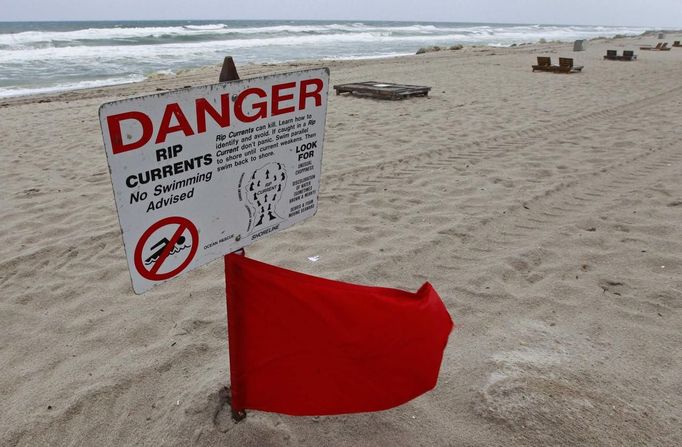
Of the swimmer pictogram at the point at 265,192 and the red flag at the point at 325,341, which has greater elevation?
the swimmer pictogram at the point at 265,192

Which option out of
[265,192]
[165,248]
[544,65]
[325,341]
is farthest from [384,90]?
[165,248]

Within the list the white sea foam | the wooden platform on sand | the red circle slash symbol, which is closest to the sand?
the red circle slash symbol

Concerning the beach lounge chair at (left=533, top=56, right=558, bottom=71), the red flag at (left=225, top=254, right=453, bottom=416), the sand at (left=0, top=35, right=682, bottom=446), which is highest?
the beach lounge chair at (left=533, top=56, right=558, bottom=71)

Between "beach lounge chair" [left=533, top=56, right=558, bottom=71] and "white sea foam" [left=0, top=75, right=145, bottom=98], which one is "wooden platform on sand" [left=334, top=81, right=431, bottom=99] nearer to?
"beach lounge chair" [left=533, top=56, right=558, bottom=71]

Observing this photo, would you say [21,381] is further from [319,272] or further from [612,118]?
[612,118]

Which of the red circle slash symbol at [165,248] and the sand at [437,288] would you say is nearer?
the red circle slash symbol at [165,248]

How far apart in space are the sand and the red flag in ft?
0.81

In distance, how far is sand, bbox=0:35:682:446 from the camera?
1940mm

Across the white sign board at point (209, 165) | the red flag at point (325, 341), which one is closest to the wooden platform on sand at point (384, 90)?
the white sign board at point (209, 165)

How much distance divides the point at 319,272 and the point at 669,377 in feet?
6.10

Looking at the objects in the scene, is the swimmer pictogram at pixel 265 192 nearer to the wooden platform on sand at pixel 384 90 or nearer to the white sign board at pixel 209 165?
the white sign board at pixel 209 165

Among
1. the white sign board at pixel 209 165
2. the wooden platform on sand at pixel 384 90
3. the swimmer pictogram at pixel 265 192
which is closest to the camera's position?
the white sign board at pixel 209 165

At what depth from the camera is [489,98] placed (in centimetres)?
922

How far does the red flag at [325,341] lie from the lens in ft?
5.48
